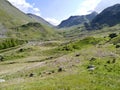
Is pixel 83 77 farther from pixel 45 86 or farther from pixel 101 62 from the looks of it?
pixel 101 62

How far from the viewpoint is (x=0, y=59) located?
121312 mm

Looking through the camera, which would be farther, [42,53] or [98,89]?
[42,53]

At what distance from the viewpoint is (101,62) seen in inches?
1763

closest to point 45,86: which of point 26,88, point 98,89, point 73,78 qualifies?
point 26,88

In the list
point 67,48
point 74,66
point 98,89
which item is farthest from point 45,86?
point 67,48

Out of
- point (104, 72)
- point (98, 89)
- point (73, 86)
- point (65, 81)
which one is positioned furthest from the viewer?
point (104, 72)

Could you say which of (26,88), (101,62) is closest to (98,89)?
(26,88)

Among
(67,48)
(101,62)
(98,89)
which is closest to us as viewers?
(98,89)

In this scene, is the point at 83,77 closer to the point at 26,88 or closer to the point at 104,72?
the point at 104,72

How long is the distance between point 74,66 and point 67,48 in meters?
73.0

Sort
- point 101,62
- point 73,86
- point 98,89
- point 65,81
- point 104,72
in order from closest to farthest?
point 98,89 < point 73,86 < point 65,81 < point 104,72 < point 101,62

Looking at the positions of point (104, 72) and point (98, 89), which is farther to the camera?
point (104, 72)

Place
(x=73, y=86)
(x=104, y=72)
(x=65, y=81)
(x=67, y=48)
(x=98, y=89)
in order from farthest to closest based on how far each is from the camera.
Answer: (x=67, y=48)
(x=104, y=72)
(x=65, y=81)
(x=73, y=86)
(x=98, y=89)

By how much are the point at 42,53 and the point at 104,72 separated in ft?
289
